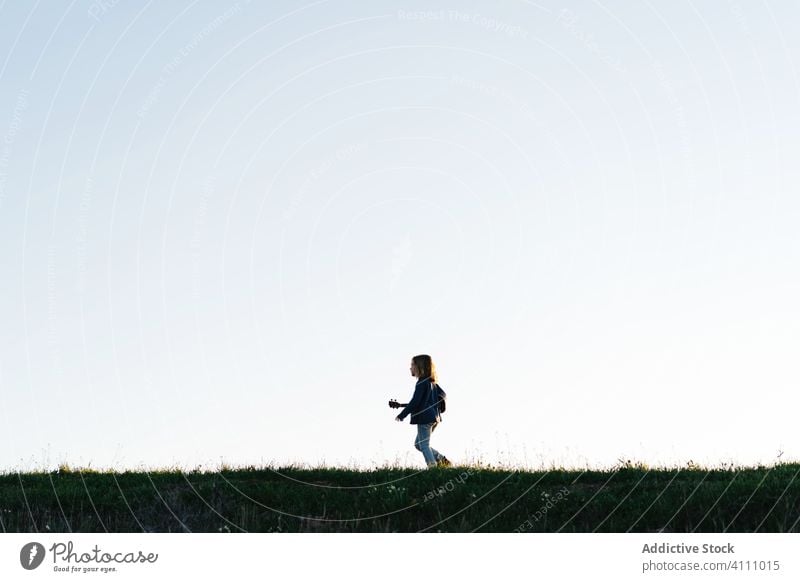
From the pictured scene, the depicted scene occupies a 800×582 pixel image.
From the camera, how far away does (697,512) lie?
11.3 meters

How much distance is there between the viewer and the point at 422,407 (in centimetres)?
1748

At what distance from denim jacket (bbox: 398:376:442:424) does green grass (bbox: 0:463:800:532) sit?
Result: 8.98ft

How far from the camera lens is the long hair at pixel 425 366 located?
17.9 metres

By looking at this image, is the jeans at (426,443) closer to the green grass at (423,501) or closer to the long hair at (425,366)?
the long hair at (425,366)

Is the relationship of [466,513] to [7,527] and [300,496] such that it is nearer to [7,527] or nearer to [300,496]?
[300,496]

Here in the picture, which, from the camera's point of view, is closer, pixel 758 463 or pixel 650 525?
pixel 650 525

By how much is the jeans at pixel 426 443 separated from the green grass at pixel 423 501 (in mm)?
2355

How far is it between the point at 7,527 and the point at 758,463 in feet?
38.7

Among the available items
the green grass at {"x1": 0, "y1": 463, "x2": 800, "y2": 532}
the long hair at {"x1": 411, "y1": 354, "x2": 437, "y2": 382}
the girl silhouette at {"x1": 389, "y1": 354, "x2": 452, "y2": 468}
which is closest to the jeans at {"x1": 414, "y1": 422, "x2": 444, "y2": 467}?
the girl silhouette at {"x1": 389, "y1": 354, "x2": 452, "y2": 468}

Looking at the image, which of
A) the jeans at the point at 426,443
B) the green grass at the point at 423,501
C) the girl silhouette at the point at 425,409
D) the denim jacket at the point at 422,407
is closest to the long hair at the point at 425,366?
the girl silhouette at the point at 425,409

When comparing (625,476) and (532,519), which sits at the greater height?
(625,476)

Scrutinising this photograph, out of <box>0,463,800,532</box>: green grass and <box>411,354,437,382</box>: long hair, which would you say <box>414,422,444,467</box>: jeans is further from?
<box>0,463,800,532</box>: green grass
